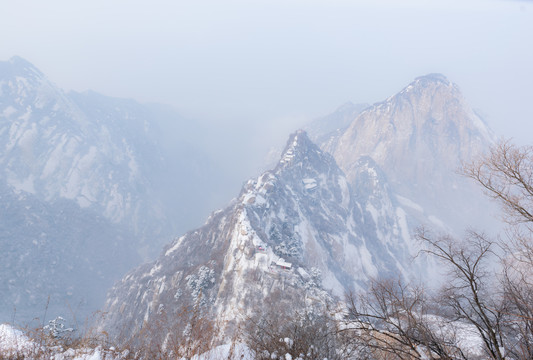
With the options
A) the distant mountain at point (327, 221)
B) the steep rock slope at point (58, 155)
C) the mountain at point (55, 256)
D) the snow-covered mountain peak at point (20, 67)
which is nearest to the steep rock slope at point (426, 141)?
the distant mountain at point (327, 221)

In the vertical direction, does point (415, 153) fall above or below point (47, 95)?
below

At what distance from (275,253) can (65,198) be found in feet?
507

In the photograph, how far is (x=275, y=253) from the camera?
3338 cm

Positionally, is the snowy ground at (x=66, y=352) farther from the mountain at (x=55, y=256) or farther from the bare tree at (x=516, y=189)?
the mountain at (x=55, y=256)

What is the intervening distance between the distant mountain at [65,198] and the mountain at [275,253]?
51.4m

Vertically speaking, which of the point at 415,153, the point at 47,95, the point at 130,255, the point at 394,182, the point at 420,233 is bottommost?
the point at 420,233

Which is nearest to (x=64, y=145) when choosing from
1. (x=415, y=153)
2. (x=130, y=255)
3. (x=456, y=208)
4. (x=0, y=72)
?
(x=0, y=72)

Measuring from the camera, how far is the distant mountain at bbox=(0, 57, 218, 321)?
10466 centimetres

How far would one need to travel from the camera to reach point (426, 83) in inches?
5074

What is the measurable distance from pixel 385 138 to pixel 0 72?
791 feet

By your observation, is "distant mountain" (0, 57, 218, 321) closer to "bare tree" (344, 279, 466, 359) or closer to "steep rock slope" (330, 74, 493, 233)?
"bare tree" (344, 279, 466, 359)

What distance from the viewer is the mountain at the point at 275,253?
28641 millimetres

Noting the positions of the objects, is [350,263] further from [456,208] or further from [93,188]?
[93,188]

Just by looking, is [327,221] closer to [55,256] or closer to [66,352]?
[66,352]
